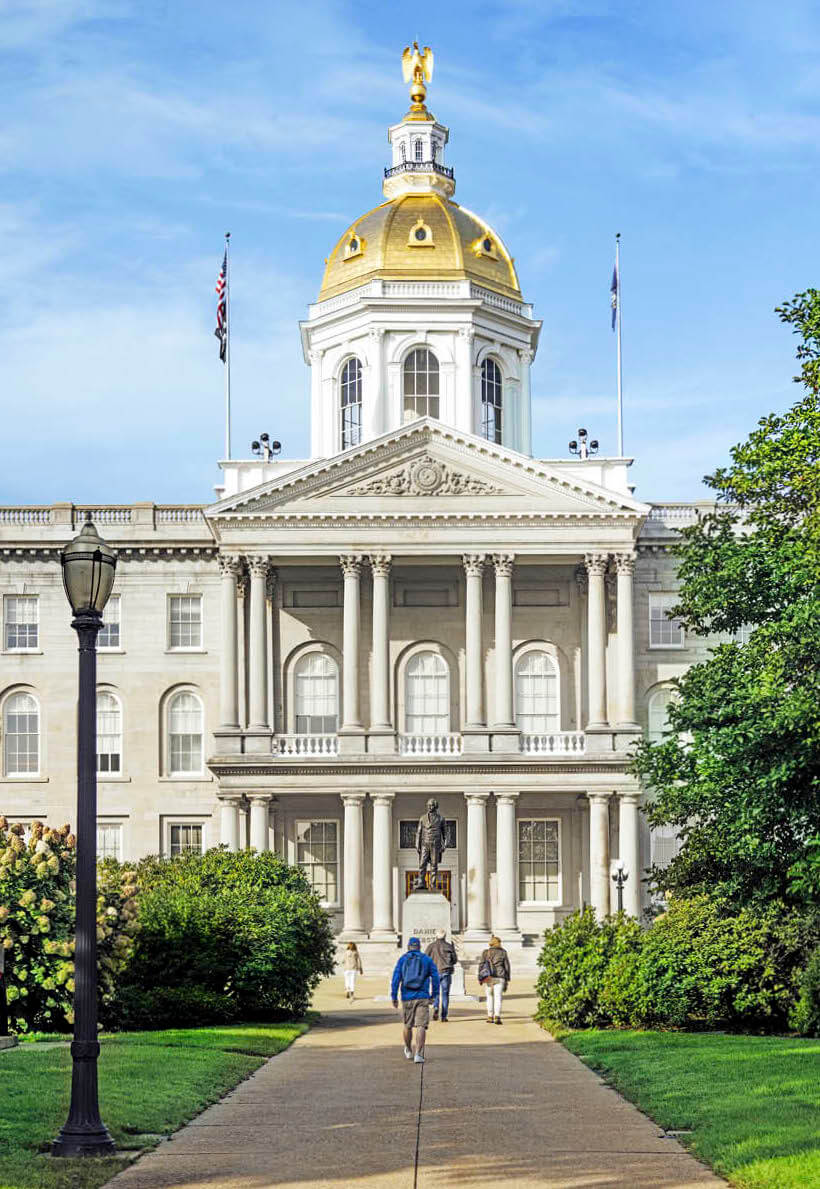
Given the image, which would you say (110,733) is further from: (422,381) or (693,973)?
(693,973)

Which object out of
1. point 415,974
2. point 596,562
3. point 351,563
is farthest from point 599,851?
point 415,974

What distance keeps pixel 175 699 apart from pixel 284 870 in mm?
23615

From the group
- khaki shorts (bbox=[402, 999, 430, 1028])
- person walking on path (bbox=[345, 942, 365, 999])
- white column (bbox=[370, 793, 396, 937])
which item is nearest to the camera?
khaki shorts (bbox=[402, 999, 430, 1028])

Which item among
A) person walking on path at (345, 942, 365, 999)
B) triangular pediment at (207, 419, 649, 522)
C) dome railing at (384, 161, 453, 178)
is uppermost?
dome railing at (384, 161, 453, 178)

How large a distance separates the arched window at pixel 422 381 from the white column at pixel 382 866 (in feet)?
57.9

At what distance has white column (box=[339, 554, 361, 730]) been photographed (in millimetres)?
61250

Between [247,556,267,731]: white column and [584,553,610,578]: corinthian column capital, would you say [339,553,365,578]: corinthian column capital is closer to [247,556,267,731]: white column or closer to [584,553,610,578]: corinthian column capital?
[247,556,267,731]: white column

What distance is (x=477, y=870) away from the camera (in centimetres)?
6041

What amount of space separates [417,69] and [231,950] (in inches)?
2140

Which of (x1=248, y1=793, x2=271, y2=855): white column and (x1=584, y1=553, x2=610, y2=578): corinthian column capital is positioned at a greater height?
(x1=584, y1=553, x2=610, y2=578): corinthian column capital

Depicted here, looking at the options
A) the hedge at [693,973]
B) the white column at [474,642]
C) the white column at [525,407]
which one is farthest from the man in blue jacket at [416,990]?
the white column at [525,407]

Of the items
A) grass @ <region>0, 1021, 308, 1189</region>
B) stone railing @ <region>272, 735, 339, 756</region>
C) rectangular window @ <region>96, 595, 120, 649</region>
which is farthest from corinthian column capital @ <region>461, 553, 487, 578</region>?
grass @ <region>0, 1021, 308, 1189</region>

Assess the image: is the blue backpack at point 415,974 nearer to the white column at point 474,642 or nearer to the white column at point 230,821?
the white column at point 230,821

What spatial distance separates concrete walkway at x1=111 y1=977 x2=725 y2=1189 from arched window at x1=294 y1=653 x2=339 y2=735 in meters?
38.3
